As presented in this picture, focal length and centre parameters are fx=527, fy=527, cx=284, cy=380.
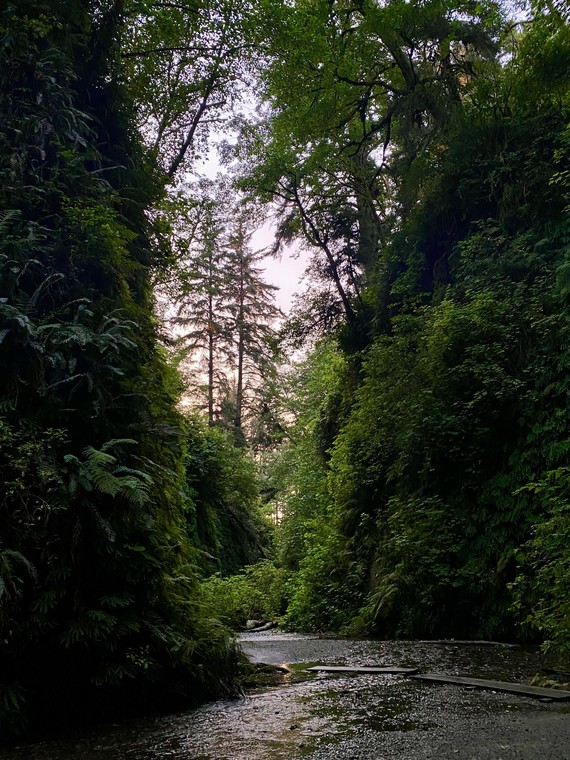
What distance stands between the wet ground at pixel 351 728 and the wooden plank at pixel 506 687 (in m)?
0.15

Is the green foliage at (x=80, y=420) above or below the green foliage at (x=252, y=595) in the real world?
above

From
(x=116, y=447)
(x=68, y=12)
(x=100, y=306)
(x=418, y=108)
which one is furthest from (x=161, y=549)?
(x=418, y=108)

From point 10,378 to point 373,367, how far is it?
30.4 ft

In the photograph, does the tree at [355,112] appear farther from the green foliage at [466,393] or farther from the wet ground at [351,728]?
the wet ground at [351,728]

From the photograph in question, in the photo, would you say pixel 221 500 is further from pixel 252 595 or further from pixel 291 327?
pixel 291 327

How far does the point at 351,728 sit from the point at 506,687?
1.73 metres

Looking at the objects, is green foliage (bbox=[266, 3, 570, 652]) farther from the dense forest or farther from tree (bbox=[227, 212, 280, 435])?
tree (bbox=[227, 212, 280, 435])

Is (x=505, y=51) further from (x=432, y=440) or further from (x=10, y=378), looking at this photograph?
(x=10, y=378)

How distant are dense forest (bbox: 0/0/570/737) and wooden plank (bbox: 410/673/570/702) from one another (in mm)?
469

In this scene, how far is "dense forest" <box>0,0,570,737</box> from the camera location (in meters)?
4.71

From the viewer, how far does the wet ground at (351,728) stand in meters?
3.18

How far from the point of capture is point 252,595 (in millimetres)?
16938

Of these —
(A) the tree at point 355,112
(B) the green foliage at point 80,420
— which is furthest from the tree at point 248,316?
(B) the green foliage at point 80,420

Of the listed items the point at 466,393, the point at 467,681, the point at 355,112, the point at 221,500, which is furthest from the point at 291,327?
the point at 467,681
